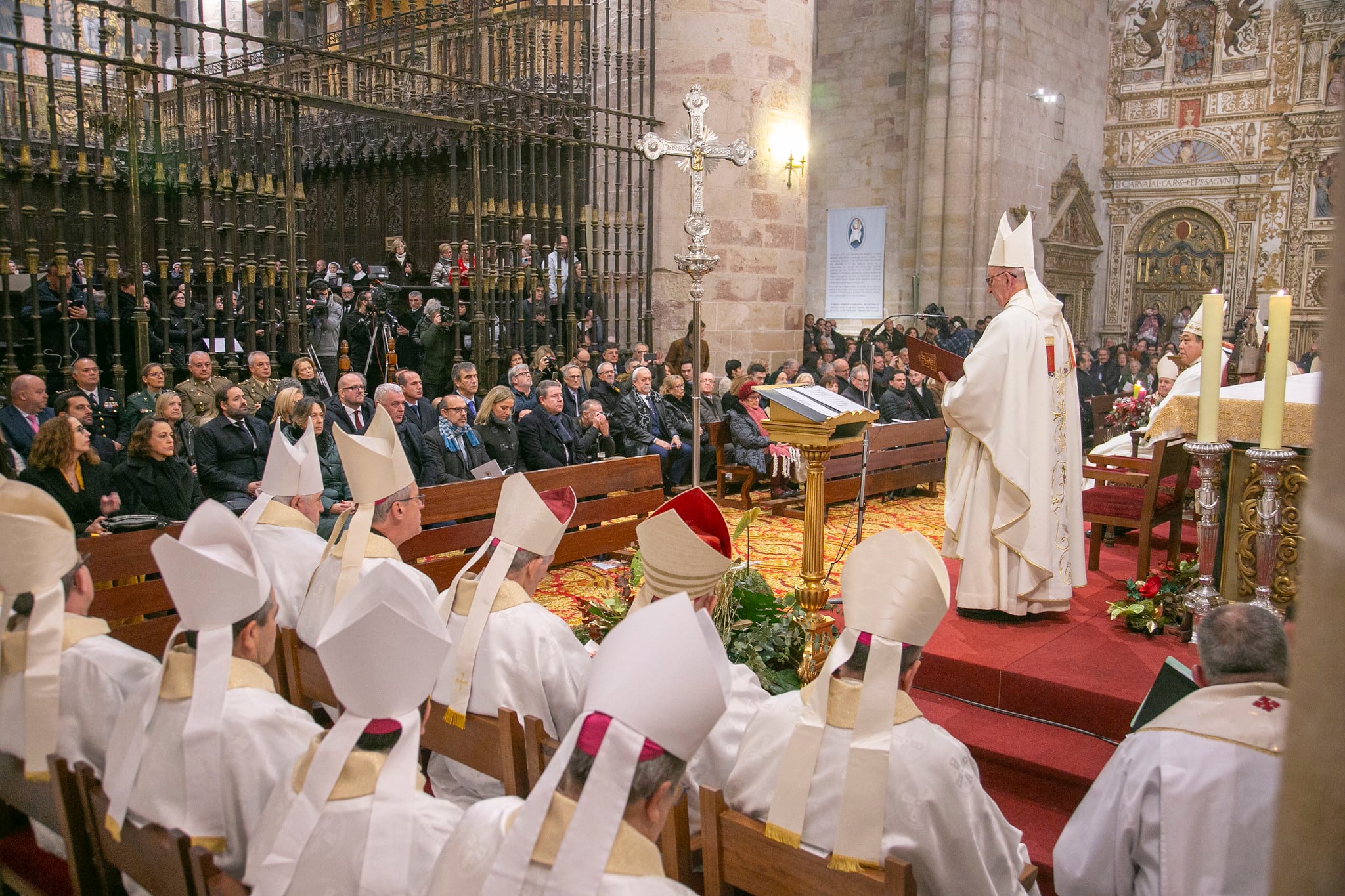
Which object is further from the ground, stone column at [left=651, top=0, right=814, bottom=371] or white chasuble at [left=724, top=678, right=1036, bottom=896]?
stone column at [left=651, top=0, right=814, bottom=371]

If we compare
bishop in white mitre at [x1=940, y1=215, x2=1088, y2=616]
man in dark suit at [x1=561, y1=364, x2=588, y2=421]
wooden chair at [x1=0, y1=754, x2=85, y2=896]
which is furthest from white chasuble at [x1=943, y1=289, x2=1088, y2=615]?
man in dark suit at [x1=561, y1=364, x2=588, y2=421]

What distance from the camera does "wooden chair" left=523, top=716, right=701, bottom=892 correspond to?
219cm

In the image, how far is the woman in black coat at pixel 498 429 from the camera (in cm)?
715

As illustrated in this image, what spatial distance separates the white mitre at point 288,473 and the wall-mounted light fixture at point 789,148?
322 inches

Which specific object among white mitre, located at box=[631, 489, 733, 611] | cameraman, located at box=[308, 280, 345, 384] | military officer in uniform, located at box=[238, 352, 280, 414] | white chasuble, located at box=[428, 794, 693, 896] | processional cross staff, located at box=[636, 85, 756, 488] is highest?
processional cross staff, located at box=[636, 85, 756, 488]

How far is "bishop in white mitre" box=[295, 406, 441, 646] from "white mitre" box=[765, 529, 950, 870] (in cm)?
163

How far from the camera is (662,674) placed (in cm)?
167

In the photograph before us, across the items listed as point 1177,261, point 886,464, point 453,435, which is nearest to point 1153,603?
point 453,435

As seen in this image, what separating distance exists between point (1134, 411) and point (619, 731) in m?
7.54

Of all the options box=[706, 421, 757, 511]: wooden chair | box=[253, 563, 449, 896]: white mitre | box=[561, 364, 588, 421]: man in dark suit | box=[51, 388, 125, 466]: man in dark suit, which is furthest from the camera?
box=[706, 421, 757, 511]: wooden chair

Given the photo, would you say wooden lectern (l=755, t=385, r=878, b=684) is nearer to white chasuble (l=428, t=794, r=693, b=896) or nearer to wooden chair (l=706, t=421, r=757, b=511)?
white chasuble (l=428, t=794, r=693, b=896)

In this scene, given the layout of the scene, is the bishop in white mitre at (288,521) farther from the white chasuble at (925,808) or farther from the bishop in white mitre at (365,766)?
the white chasuble at (925,808)

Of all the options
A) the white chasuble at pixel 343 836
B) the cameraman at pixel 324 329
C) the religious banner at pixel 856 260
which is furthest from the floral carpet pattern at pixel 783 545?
the religious banner at pixel 856 260

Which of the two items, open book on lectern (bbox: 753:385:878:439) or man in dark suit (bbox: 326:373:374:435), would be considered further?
man in dark suit (bbox: 326:373:374:435)
